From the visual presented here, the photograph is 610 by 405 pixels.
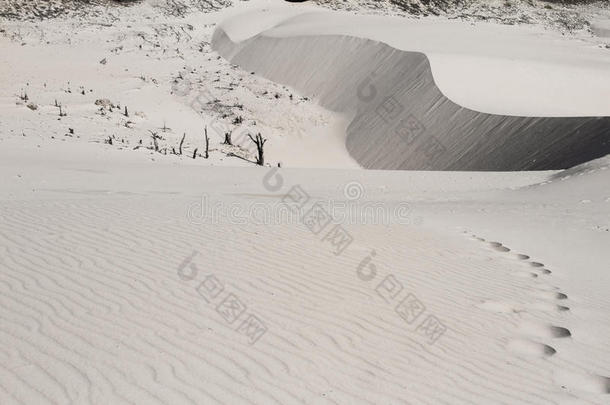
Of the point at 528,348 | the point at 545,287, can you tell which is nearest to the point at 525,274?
the point at 545,287

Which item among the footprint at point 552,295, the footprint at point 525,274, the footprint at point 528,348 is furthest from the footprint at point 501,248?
the footprint at point 528,348

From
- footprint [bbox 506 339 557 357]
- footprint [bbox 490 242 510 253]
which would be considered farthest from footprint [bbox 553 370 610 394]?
footprint [bbox 490 242 510 253]

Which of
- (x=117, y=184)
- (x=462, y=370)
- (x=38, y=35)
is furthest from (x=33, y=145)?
(x=38, y=35)

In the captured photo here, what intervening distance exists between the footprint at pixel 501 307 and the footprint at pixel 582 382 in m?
1.33

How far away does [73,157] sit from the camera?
16578mm

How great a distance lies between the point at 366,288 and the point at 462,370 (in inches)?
71.8

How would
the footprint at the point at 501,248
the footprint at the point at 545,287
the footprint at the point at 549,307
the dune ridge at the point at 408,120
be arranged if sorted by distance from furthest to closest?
1. the dune ridge at the point at 408,120
2. the footprint at the point at 501,248
3. the footprint at the point at 545,287
4. the footprint at the point at 549,307

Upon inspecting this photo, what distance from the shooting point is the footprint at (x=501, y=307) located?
5492 millimetres

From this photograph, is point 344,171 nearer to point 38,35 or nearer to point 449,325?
point 449,325

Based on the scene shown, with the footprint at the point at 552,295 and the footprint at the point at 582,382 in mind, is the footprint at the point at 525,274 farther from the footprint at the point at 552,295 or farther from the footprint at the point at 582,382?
the footprint at the point at 582,382

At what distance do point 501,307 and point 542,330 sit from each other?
611 mm

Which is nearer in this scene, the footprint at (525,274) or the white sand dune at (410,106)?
the footprint at (525,274)

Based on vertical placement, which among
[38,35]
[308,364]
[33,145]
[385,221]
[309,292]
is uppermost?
[308,364]

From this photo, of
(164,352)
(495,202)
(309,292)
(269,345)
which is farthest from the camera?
(495,202)
